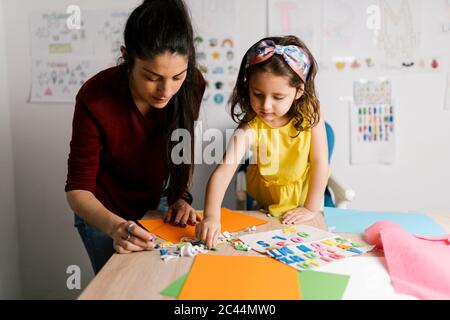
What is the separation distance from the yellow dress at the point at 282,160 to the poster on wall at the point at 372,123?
0.61 metres

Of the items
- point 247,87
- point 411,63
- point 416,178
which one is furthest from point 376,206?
point 247,87

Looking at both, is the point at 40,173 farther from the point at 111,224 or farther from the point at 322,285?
the point at 322,285

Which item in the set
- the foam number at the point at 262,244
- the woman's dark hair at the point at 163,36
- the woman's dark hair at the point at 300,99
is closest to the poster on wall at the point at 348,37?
→ the woman's dark hair at the point at 300,99

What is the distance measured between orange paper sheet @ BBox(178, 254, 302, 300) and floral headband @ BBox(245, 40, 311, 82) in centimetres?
54

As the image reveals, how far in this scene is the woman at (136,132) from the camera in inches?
39.3

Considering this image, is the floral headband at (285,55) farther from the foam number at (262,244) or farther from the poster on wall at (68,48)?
the poster on wall at (68,48)

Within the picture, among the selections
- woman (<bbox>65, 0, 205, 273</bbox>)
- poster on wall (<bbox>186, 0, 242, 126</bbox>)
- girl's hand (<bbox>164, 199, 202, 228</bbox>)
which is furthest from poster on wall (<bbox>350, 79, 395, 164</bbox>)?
girl's hand (<bbox>164, 199, 202, 228</bbox>)

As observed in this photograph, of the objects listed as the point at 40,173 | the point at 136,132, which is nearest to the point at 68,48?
the point at 40,173

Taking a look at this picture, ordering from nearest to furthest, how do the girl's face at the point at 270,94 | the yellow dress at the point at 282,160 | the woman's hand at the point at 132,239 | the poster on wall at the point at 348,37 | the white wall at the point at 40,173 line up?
the woman's hand at the point at 132,239, the girl's face at the point at 270,94, the yellow dress at the point at 282,160, the poster on wall at the point at 348,37, the white wall at the point at 40,173

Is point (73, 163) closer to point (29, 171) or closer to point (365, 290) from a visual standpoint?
point (365, 290)

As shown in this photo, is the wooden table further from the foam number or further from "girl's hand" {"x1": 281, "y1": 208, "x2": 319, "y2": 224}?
"girl's hand" {"x1": 281, "y1": 208, "x2": 319, "y2": 224}

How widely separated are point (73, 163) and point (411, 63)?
140 centimetres

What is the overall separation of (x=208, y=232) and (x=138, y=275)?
0.22 meters

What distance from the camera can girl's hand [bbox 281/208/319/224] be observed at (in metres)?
1.14
